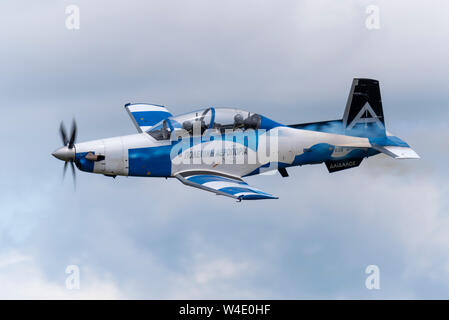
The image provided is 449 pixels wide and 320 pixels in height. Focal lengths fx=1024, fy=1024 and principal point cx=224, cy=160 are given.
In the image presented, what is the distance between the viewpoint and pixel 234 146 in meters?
32.5

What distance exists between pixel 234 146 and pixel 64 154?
5.37m

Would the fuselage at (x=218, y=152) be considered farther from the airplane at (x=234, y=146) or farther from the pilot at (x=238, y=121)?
the pilot at (x=238, y=121)

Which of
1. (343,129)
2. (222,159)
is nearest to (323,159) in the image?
(343,129)

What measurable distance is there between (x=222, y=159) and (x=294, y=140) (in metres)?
2.57

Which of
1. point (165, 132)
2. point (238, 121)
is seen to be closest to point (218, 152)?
point (238, 121)

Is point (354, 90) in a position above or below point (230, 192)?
above

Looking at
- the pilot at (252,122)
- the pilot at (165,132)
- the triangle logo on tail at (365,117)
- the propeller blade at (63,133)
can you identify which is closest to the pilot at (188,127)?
the pilot at (165,132)

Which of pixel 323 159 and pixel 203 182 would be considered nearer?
pixel 203 182

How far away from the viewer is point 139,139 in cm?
3197

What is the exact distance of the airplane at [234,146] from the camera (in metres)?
31.5

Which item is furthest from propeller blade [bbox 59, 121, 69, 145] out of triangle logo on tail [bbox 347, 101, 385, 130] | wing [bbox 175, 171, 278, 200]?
triangle logo on tail [bbox 347, 101, 385, 130]

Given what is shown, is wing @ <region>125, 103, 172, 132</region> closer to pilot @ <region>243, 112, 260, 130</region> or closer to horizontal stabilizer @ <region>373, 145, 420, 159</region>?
pilot @ <region>243, 112, 260, 130</region>

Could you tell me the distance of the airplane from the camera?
104 feet

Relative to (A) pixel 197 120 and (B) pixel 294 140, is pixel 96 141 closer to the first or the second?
(A) pixel 197 120
